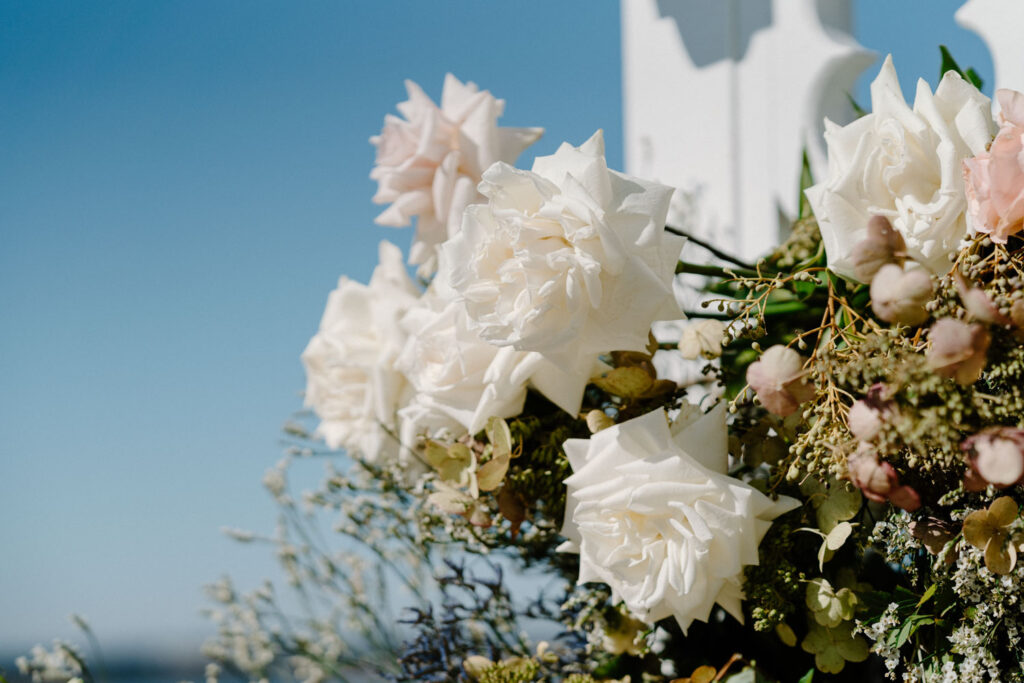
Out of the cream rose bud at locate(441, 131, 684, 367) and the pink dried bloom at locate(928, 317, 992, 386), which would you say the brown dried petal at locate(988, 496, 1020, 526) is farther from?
the cream rose bud at locate(441, 131, 684, 367)

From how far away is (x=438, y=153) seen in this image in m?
0.77

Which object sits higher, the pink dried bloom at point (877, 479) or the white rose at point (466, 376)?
the white rose at point (466, 376)

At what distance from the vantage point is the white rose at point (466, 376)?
1.98ft

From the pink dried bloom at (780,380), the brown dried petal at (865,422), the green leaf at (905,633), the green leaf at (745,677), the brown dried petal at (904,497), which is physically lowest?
the green leaf at (745,677)

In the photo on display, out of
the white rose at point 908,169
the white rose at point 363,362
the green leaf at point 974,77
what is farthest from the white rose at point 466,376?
the green leaf at point 974,77

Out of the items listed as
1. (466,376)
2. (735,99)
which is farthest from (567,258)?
(735,99)

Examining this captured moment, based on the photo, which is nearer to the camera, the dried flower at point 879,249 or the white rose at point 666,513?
the dried flower at point 879,249

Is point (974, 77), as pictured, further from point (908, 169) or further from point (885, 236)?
point (885, 236)

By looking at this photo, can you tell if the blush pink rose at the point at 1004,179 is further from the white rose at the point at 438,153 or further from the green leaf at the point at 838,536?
the white rose at the point at 438,153

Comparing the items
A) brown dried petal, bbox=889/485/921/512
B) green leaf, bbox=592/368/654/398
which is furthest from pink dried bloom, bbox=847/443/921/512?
green leaf, bbox=592/368/654/398

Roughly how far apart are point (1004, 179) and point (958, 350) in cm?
14

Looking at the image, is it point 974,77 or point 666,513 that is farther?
point 974,77

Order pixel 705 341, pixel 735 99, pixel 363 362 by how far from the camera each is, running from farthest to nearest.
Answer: pixel 735 99 < pixel 363 362 < pixel 705 341

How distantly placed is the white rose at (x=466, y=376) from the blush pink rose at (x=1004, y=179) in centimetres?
27
